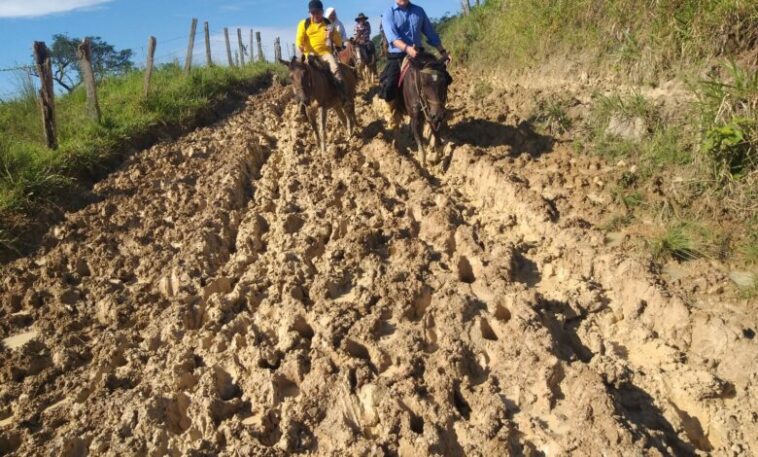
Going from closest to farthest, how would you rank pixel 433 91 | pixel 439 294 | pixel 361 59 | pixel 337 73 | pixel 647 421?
pixel 647 421, pixel 439 294, pixel 433 91, pixel 337 73, pixel 361 59

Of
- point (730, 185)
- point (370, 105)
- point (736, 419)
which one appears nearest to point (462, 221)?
point (730, 185)

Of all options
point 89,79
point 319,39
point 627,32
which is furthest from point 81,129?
point 627,32

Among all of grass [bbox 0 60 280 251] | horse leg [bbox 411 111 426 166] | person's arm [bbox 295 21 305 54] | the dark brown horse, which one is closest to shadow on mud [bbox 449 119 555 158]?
horse leg [bbox 411 111 426 166]

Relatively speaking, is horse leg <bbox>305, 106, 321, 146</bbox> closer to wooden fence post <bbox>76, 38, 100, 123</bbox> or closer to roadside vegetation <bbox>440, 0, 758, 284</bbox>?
roadside vegetation <bbox>440, 0, 758, 284</bbox>

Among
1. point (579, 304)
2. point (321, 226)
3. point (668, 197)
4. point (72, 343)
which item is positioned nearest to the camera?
point (579, 304)

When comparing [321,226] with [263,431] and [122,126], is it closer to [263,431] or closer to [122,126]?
[263,431]

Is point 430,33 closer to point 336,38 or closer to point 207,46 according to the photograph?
point 336,38

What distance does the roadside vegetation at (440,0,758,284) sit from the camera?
4.37 m

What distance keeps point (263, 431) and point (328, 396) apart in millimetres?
422

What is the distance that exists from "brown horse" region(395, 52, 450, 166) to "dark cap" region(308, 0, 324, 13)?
1925 millimetres

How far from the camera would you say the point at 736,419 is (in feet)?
10.1

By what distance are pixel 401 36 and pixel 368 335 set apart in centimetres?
530

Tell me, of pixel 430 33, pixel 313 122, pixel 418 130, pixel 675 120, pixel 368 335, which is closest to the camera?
pixel 368 335

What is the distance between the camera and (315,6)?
27.3 ft
